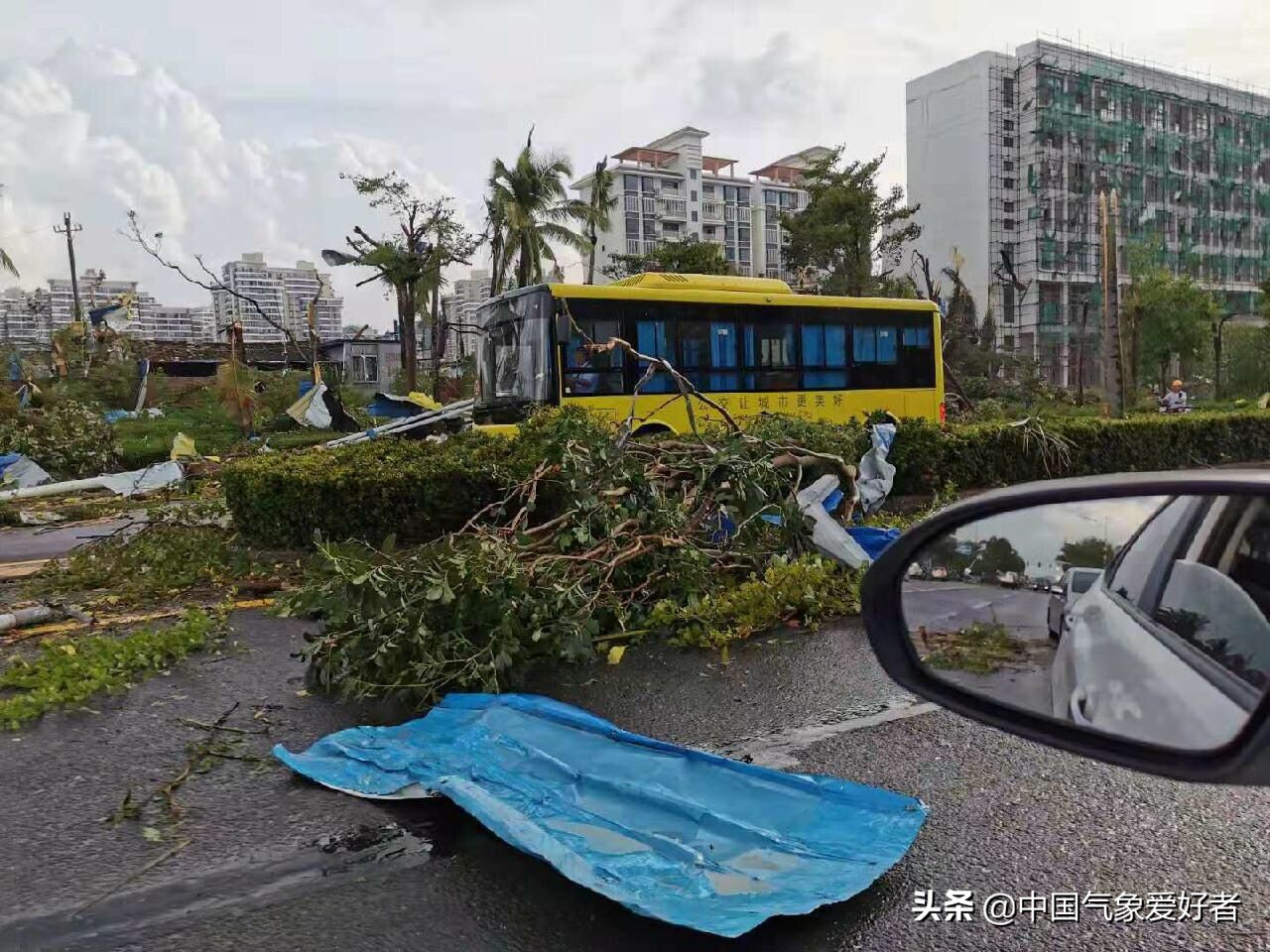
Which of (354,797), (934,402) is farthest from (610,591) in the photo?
(934,402)

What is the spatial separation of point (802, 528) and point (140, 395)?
25.9 meters

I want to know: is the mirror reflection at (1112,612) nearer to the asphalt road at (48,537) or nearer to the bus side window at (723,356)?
the asphalt road at (48,537)

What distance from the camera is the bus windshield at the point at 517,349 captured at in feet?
46.2

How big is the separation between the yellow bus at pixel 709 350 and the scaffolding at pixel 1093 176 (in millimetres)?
55107

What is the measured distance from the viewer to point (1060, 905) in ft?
8.82

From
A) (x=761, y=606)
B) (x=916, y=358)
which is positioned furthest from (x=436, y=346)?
(x=761, y=606)

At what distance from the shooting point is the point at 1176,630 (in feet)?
4.91

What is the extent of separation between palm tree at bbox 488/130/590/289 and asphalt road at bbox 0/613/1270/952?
28503 millimetres

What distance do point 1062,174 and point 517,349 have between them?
71876mm

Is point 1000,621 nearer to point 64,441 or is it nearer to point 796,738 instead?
point 796,738

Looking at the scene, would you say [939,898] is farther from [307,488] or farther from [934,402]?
[934,402]

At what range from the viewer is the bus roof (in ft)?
48.7

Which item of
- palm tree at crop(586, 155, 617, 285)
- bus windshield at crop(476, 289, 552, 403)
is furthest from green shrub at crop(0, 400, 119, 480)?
palm tree at crop(586, 155, 617, 285)

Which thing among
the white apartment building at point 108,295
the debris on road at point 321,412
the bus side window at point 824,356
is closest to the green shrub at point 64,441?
the debris on road at point 321,412
